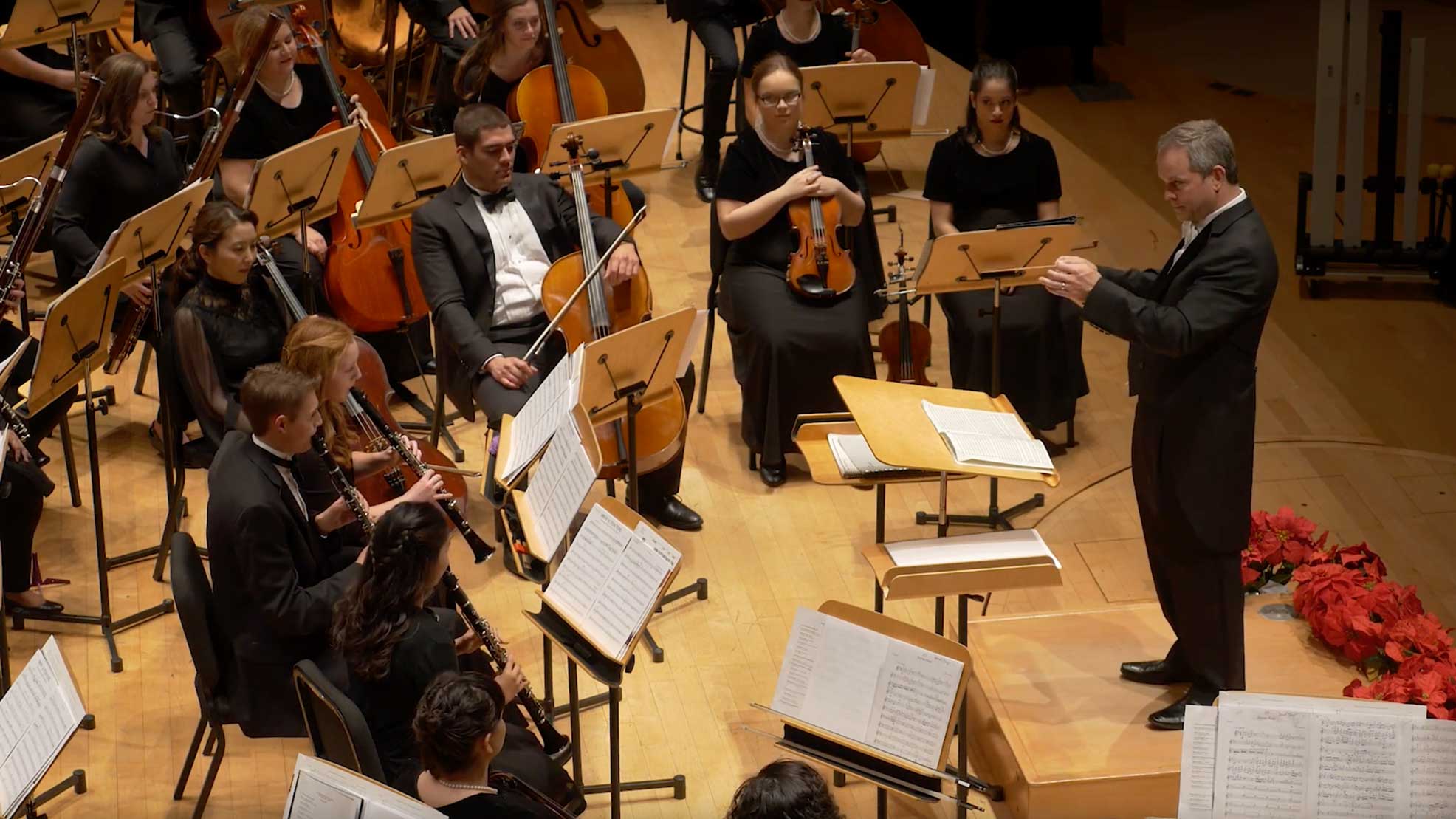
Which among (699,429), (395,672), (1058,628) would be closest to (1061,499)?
(1058,628)

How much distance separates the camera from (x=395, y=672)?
10.4 feet

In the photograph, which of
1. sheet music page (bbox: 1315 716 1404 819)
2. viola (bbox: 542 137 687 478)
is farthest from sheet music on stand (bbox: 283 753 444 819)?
viola (bbox: 542 137 687 478)

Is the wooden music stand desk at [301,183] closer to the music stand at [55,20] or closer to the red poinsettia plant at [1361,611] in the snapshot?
the music stand at [55,20]

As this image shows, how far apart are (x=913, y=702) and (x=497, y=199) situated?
2399mm

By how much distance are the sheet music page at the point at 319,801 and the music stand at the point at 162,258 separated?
1862 millimetres

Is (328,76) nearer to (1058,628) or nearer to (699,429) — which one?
(699,429)

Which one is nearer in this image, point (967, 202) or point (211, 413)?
point (211, 413)

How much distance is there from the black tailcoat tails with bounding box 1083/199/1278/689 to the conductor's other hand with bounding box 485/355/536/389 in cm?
167

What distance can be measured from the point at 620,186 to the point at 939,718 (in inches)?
107

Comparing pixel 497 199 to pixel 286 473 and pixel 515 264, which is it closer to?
pixel 515 264

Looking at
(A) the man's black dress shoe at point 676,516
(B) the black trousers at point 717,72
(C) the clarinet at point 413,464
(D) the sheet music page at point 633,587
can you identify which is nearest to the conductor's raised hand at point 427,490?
(C) the clarinet at point 413,464

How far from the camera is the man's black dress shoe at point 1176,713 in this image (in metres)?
3.63

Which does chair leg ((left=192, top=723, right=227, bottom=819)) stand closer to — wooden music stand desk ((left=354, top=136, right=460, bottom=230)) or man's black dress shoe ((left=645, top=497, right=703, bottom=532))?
man's black dress shoe ((left=645, top=497, right=703, bottom=532))

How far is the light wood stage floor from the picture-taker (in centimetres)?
389
